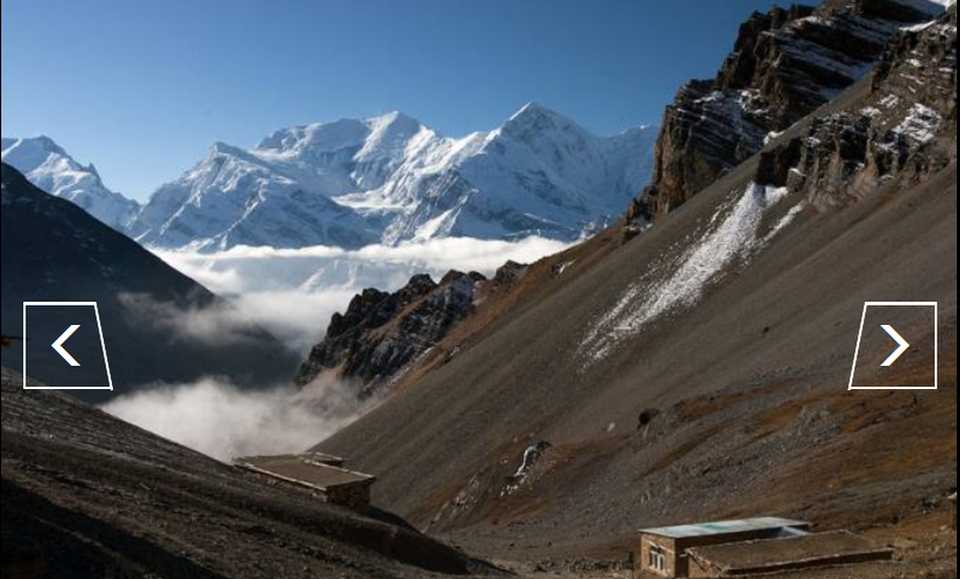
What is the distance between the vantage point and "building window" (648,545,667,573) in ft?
101

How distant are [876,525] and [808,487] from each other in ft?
18.6

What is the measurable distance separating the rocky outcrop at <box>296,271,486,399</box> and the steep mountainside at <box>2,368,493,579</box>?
128446 millimetres

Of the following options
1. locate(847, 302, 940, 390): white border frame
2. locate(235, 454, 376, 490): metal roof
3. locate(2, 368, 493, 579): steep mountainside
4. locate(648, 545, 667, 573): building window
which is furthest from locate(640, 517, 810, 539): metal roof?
locate(847, 302, 940, 390): white border frame

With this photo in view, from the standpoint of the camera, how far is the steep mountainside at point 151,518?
14.9 meters

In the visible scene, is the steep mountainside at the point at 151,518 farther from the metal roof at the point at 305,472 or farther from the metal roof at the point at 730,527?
the metal roof at the point at 730,527

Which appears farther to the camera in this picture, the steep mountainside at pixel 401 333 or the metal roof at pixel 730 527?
the steep mountainside at pixel 401 333

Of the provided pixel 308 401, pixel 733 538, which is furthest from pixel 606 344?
pixel 308 401

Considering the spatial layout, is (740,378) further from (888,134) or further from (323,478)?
(888,134)

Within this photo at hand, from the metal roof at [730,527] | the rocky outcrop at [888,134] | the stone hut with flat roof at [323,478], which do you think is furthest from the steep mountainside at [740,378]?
the stone hut with flat roof at [323,478]

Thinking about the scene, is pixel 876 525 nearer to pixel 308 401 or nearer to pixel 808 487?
pixel 808 487

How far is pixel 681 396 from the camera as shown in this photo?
62812 mm

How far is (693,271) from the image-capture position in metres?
90.7

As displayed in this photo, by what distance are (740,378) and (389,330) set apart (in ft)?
381

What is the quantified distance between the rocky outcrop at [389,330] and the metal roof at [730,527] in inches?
4977
